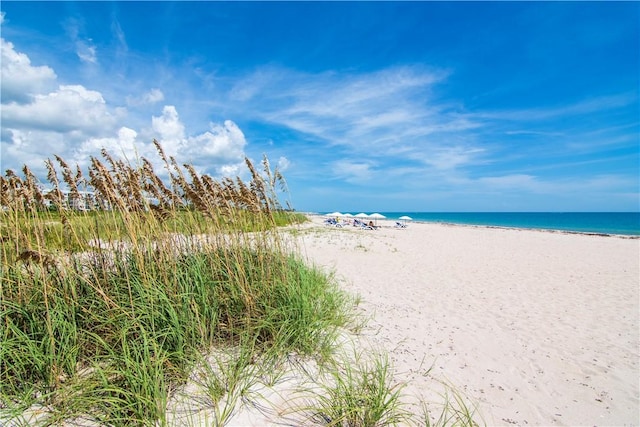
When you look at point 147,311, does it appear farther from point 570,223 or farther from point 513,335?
point 570,223

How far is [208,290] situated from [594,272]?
46.3 feet

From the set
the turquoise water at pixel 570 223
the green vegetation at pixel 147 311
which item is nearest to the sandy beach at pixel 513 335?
the green vegetation at pixel 147 311

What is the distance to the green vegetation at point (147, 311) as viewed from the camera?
8.33 feet

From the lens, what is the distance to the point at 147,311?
304 centimetres

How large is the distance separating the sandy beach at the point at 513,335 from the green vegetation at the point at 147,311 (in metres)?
1.19

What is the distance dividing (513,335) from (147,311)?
18.7 ft

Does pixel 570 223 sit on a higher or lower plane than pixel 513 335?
higher

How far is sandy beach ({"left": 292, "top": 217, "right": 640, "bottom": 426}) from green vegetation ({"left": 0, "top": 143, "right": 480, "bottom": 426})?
3.90ft

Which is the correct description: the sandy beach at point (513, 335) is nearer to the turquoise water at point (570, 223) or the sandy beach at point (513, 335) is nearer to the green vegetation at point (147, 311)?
the green vegetation at point (147, 311)

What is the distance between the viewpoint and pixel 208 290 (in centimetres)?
363

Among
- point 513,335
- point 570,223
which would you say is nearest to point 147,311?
point 513,335

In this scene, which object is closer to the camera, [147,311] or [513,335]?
[147,311]

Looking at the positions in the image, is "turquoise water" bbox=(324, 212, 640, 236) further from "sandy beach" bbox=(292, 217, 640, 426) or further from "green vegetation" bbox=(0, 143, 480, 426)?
"green vegetation" bbox=(0, 143, 480, 426)

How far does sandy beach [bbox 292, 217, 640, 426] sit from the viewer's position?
11.5ft
